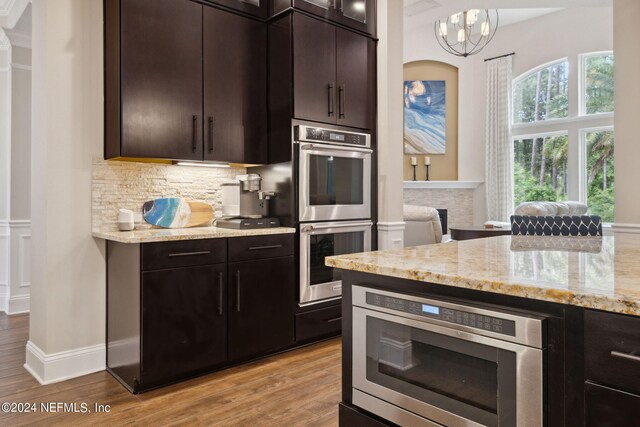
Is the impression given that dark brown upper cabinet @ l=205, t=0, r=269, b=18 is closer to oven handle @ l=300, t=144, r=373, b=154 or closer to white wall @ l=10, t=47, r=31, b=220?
oven handle @ l=300, t=144, r=373, b=154

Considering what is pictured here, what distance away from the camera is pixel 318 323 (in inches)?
141

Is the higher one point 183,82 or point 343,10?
point 343,10

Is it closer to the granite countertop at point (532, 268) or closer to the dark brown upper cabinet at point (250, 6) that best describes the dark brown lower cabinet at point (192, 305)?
the granite countertop at point (532, 268)

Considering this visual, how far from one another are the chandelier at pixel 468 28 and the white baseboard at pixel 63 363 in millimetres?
5721

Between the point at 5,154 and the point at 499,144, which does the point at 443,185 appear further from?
the point at 5,154

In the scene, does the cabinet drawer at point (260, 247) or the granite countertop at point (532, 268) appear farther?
the cabinet drawer at point (260, 247)

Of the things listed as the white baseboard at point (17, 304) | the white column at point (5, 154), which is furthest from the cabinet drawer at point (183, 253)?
the white column at point (5, 154)

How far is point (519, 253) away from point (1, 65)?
5.23 meters

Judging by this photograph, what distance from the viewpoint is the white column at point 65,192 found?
9.37ft

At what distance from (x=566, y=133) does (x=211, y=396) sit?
756 centimetres

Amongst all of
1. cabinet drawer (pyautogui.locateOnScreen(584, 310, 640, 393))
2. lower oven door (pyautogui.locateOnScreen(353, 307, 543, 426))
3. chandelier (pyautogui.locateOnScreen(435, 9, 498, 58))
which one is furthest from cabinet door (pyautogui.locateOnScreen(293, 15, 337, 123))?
chandelier (pyautogui.locateOnScreen(435, 9, 498, 58))

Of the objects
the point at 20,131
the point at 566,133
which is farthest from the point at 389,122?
the point at 566,133

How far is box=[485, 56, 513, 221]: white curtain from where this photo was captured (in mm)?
8336

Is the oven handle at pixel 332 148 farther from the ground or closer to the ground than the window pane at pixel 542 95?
closer to the ground
